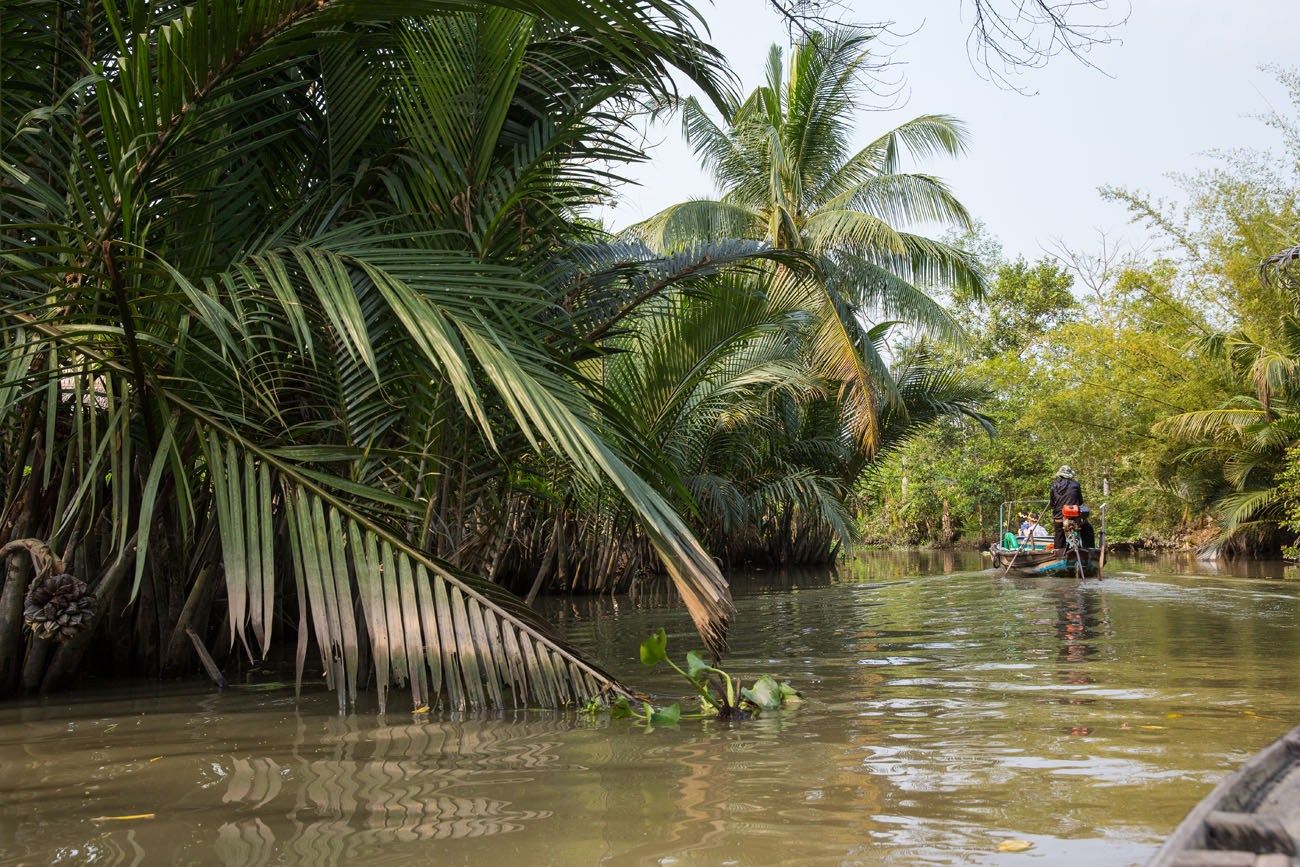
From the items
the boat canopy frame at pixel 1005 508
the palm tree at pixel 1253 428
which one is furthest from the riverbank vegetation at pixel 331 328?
the palm tree at pixel 1253 428

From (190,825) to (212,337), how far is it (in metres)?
2.58

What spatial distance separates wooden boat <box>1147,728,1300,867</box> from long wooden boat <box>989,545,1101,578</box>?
13090 millimetres

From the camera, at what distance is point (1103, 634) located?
813cm

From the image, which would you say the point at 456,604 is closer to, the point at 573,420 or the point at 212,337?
the point at 573,420

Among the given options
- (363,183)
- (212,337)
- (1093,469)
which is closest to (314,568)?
(212,337)

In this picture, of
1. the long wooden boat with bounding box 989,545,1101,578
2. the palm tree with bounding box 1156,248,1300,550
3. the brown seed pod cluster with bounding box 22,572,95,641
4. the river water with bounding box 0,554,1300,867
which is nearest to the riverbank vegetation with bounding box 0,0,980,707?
the brown seed pod cluster with bounding box 22,572,95,641

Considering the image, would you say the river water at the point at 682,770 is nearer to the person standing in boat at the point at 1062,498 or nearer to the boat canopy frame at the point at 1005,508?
the person standing in boat at the point at 1062,498

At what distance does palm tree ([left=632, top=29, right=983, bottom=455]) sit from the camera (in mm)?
20344

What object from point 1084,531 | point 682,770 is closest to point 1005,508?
point 1084,531

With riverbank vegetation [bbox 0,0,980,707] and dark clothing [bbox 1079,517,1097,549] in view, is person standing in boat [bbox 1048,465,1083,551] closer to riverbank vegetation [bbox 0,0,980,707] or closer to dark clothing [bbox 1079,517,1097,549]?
dark clothing [bbox 1079,517,1097,549]

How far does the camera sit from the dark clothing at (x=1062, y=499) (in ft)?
50.0

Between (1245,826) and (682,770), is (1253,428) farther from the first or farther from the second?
(1245,826)

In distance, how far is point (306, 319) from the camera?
16.2ft

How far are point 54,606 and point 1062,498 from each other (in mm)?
13412
